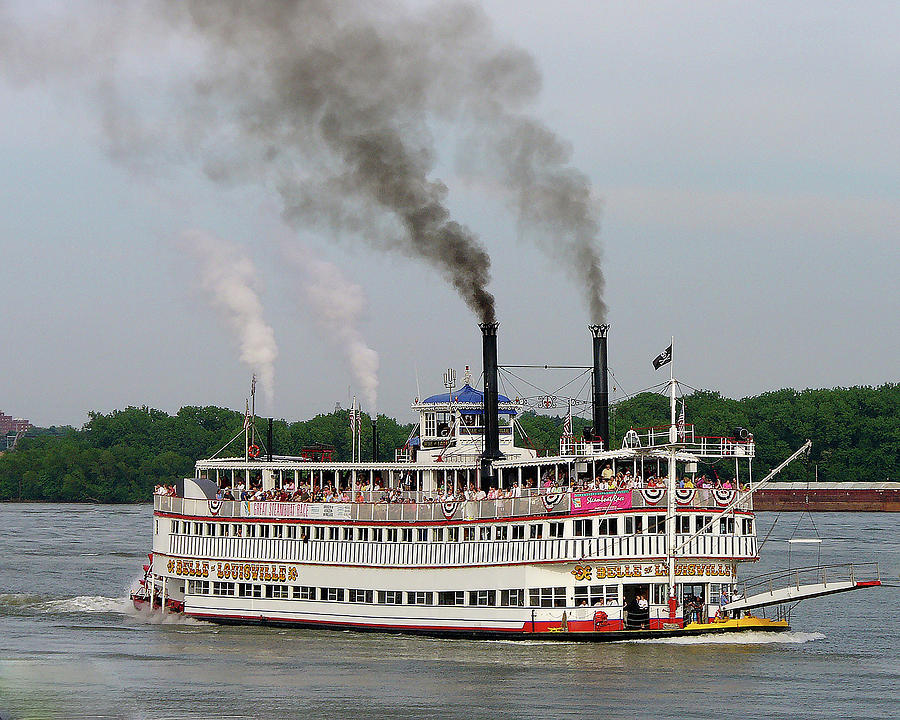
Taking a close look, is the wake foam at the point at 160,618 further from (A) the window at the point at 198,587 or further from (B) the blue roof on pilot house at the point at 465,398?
(B) the blue roof on pilot house at the point at 465,398

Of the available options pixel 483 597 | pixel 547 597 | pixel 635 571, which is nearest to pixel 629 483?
pixel 635 571

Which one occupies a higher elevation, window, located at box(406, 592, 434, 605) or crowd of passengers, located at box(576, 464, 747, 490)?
crowd of passengers, located at box(576, 464, 747, 490)

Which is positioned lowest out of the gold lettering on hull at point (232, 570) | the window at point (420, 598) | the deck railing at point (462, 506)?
the window at point (420, 598)

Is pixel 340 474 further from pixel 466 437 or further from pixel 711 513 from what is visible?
pixel 711 513

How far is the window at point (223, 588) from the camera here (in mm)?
56469

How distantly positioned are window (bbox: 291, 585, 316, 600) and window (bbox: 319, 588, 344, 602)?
366 mm

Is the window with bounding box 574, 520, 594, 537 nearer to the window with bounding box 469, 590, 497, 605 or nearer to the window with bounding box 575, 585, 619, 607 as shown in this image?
the window with bounding box 575, 585, 619, 607

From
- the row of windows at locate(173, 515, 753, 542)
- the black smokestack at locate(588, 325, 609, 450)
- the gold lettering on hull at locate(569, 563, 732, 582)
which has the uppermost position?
the black smokestack at locate(588, 325, 609, 450)

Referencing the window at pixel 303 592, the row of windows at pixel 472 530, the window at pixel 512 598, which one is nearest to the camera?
the row of windows at pixel 472 530

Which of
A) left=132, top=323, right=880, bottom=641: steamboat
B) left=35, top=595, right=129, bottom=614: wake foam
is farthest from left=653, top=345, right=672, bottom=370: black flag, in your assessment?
left=35, top=595, right=129, bottom=614: wake foam

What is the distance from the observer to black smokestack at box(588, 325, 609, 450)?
187 ft

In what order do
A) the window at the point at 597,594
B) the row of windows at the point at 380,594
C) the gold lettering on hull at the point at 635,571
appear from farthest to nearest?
the row of windows at the point at 380,594, the window at the point at 597,594, the gold lettering on hull at the point at 635,571

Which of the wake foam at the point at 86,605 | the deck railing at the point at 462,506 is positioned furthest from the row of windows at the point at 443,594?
the wake foam at the point at 86,605

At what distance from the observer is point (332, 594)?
54156 millimetres
